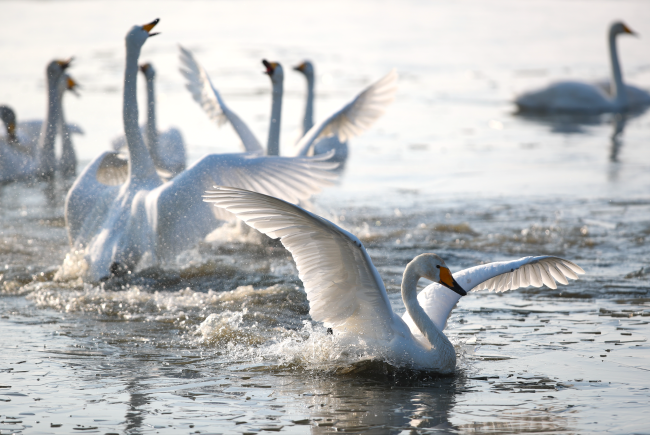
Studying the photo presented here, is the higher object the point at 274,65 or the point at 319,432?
the point at 274,65

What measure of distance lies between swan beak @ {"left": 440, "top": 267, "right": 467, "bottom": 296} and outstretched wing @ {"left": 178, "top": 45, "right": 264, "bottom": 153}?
501 cm

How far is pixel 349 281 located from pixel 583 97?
1407cm

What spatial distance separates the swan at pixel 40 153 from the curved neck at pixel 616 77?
35.5ft

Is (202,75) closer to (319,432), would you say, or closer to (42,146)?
(42,146)

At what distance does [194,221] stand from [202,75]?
4007 millimetres

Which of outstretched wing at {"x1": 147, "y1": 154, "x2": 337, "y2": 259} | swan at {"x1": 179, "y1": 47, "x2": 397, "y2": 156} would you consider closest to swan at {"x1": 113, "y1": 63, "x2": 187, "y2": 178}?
swan at {"x1": 179, "y1": 47, "x2": 397, "y2": 156}

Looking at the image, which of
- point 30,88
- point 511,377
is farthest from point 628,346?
point 30,88

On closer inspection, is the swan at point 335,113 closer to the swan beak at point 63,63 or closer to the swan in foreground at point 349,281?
the swan beak at point 63,63

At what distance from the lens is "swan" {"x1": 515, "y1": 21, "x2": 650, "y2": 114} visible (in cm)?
1812

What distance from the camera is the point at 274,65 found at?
35.4ft

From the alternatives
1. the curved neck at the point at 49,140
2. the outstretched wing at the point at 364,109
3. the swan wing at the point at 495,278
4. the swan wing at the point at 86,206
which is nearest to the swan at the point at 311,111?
the outstretched wing at the point at 364,109

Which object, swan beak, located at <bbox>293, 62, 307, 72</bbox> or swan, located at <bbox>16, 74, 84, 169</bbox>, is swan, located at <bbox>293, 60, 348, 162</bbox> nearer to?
swan beak, located at <bbox>293, 62, 307, 72</bbox>

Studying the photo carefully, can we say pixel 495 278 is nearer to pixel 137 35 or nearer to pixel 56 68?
pixel 137 35

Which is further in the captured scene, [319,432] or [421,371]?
[421,371]
